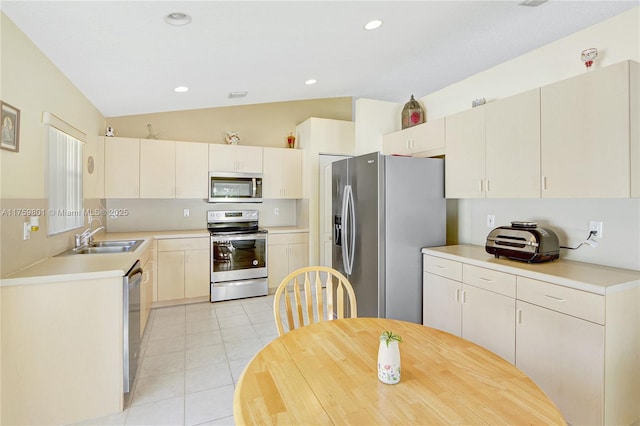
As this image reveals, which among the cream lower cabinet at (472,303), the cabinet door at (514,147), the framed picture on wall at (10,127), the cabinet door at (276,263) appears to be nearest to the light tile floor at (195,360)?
the cabinet door at (276,263)

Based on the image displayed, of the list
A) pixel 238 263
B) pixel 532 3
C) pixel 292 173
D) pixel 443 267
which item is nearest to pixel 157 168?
pixel 238 263

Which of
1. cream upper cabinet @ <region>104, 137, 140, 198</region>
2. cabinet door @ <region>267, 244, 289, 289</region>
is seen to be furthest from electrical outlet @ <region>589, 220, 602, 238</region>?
cream upper cabinet @ <region>104, 137, 140, 198</region>

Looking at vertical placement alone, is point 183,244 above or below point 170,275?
above

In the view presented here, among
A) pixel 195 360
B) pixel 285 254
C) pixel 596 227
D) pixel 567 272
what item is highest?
pixel 596 227

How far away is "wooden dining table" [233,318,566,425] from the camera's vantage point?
932 mm

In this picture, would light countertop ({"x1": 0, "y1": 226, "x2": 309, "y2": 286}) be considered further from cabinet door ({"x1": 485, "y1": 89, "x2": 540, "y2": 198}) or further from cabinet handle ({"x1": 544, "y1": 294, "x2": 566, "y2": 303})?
cabinet door ({"x1": 485, "y1": 89, "x2": 540, "y2": 198})

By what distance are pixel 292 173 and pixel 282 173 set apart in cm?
15

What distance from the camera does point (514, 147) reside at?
249 cm

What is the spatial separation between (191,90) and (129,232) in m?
2.09

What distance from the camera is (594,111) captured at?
2.00 metres

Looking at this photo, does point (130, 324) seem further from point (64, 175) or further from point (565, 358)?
point (565, 358)

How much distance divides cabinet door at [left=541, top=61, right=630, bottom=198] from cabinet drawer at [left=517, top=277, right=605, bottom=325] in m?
0.63

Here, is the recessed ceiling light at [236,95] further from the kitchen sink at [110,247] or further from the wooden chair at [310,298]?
the wooden chair at [310,298]

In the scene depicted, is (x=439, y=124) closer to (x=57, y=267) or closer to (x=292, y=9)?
(x=292, y=9)
